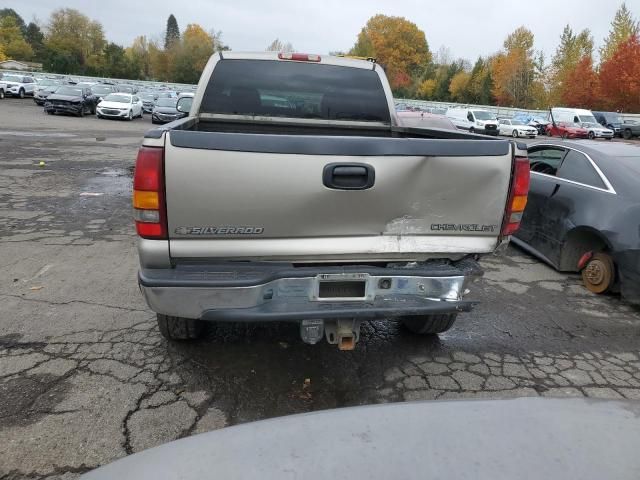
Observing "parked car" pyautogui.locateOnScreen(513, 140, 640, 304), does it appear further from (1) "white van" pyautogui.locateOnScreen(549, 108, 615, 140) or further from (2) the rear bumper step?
(1) "white van" pyautogui.locateOnScreen(549, 108, 615, 140)

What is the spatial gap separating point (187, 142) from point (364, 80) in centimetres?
282

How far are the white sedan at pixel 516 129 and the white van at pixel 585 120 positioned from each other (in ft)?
5.55

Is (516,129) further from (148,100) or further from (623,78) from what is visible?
(148,100)

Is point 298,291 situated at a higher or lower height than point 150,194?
lower

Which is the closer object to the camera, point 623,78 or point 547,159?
point 547,159

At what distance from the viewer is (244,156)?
2.62 meters

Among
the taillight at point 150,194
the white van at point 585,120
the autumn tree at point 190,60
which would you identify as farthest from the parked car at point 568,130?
the autumn tree at point 190,60

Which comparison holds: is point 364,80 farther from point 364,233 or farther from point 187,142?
point 187,142

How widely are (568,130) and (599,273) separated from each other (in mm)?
34648

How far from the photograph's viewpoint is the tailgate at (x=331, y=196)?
8.63 feet

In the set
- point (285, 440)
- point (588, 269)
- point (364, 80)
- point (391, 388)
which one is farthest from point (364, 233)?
point (588, 269)

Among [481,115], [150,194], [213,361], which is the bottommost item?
[213,361]

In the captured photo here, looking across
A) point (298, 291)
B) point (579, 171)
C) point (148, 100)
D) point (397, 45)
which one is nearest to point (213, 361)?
point (298, 291)

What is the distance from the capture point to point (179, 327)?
3.46 meters
